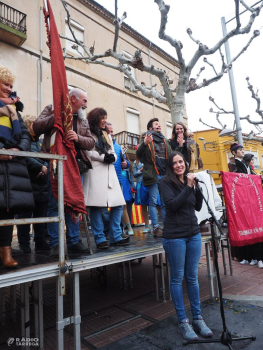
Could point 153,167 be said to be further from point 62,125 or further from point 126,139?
point 126,139

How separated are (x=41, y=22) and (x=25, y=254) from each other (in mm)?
12416

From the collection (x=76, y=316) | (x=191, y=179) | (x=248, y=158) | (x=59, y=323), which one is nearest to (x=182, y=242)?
(x=191, y=179)

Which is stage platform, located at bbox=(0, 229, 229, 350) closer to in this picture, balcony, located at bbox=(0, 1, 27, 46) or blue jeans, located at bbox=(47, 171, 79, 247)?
blue jeans, located at bbox=(47, 171, 79, 247)

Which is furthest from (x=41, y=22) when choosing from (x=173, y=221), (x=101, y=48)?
(x=173, y=221)

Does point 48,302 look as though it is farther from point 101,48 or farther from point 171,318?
point 101,48

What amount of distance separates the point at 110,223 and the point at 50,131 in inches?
60.8

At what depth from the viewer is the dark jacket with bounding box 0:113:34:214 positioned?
246 cm

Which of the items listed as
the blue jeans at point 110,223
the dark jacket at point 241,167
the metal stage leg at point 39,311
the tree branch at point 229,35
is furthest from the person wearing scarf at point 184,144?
the tree branch at point 229,35

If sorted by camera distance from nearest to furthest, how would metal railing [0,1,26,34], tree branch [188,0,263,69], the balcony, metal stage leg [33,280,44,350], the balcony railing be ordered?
metal stage leg [33,280,44,350]
tree branch [188,0,263,69]
the balcony
metal railing [0,1,26,34]
the balcony railing

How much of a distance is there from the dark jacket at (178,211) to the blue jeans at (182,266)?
0.27 feet

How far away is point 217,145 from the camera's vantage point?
28.6 meters

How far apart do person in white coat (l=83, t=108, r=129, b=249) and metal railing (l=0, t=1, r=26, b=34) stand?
32.6 feet

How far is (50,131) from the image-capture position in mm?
3066

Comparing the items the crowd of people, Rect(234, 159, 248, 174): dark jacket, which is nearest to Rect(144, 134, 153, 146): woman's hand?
the crowd of people
